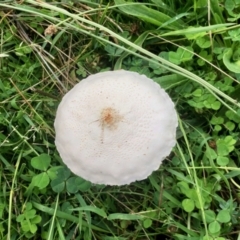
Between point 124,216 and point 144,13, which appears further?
point 144,13

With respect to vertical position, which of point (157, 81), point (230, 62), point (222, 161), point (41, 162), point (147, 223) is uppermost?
point (230, 62)

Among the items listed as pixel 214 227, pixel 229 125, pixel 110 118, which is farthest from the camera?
pixel 229 125

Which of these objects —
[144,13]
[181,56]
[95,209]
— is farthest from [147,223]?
[144,13]

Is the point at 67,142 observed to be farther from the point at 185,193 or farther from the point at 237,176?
the point at 237,176

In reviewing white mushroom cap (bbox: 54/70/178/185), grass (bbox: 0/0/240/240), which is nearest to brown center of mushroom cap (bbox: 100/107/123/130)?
white mushroom cap (bbox: 54/70/178/185)

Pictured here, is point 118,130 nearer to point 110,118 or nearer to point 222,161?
point 110,118

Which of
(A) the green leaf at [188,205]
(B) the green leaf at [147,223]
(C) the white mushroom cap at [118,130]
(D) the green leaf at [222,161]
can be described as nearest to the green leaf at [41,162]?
(C) the white mushroom cap at [118,130]

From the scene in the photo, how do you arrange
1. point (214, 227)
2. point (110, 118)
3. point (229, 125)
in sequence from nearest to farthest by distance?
point (110, 118)
point (214, 227)
point (229, 125)

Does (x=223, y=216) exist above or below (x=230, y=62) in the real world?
below

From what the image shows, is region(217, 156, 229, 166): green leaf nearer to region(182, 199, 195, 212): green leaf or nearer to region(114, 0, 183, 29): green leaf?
region(182, 199, 195, 212): green leaf

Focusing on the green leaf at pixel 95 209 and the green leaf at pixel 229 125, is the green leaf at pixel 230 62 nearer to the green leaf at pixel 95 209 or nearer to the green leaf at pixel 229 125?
the green leaf at pixel 229 125
